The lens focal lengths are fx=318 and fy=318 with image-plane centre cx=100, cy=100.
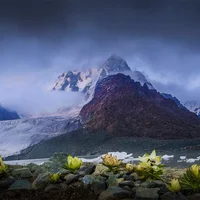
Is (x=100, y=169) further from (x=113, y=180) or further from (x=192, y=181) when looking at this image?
(x=192, y=181)

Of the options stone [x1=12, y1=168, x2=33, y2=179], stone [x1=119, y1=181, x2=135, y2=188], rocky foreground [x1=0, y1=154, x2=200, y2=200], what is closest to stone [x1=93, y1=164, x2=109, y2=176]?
rocky foreground [x1=0, y1=154, x2=200, y2=200]

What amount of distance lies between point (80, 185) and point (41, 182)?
161cm

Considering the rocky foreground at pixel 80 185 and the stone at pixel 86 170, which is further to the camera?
the stone at pixel 86 170

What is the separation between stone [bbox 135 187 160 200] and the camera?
8.44 metres

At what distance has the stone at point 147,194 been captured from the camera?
27.7 feet

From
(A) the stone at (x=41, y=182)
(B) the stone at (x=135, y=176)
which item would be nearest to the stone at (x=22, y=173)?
(A) the stone at (x=41, y=182)

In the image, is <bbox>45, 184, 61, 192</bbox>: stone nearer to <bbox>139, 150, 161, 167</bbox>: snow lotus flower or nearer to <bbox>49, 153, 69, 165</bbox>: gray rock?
<bbox>49, 153, 69, 165</bbox>: gray rock

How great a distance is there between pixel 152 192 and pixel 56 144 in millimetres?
194579

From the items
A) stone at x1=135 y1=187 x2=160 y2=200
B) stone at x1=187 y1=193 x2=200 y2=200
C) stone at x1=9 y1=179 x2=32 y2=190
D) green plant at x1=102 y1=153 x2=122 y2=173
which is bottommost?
stone at x1=187 y1=193 x2=200 y2=200

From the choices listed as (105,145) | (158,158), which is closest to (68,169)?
(158,158)

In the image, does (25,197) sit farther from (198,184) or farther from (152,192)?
(198,184)

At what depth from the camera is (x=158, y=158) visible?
9.74 metres

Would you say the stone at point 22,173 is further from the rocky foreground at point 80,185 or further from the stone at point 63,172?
the stone at point 63,172

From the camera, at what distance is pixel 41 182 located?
36.2ft
